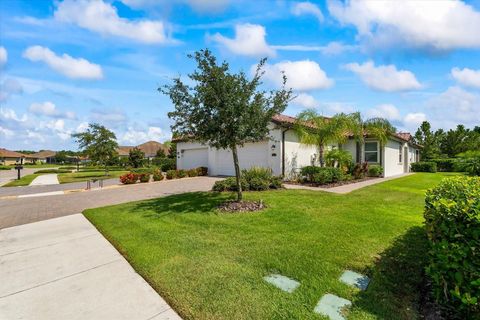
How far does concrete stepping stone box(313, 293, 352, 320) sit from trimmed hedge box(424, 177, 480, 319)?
1.00 m

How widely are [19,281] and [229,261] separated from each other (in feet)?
10.9

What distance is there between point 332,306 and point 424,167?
26.4m

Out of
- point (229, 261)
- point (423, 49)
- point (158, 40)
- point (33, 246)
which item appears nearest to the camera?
point (229, 261)

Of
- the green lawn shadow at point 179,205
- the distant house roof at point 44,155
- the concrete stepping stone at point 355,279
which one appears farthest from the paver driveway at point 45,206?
the distant house roof at point 44,155

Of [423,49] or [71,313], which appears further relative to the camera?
[423,49]

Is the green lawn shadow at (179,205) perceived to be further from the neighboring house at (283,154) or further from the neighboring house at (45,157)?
the neighboring house at (45,157)

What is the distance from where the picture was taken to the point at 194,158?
22.6m

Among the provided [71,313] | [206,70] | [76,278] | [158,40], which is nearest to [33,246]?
[76,278]

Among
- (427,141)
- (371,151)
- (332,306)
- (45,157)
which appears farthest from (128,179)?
(45,157)

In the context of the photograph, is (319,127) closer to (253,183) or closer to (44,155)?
(253,183)

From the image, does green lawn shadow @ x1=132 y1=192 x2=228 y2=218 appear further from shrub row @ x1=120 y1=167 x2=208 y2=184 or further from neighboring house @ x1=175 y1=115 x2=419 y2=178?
shrub row @ x1=120 y1=167 x2=208 y2=184

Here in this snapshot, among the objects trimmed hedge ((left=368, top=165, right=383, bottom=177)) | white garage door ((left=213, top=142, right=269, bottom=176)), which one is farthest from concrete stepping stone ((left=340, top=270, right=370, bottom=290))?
trimmed hedge ((left=368, top=165, right=383, bottom=177))

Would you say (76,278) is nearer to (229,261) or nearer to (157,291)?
(157,291)

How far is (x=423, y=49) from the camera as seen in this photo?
471 inches
